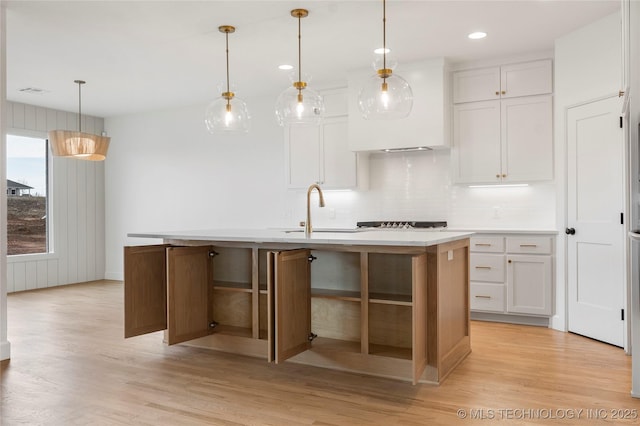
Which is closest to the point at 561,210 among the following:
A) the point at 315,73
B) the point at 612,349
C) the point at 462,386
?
the point at 612,349

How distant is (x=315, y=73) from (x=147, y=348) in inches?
139

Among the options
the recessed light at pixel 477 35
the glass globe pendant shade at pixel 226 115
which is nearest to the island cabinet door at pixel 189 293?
the glass globe pendant shade at pixel 226 115

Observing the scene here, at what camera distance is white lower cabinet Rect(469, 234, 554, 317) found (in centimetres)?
471

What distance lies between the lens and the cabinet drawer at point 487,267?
4.89 m

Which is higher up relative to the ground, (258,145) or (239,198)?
(258,145)

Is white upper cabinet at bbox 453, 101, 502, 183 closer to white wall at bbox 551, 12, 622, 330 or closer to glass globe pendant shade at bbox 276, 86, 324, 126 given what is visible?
white wall at bbox 551, 12, 622, 330

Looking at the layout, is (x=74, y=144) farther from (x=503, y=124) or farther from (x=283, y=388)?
(x=503, y=124)

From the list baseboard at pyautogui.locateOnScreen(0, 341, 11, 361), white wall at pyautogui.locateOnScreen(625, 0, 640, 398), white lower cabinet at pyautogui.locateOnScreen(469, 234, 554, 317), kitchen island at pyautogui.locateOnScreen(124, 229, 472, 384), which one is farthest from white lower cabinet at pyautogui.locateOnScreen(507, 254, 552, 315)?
baseboard at pyautogui.locateOnScreen(0, 341, 11, 361)

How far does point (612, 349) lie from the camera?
3.94m

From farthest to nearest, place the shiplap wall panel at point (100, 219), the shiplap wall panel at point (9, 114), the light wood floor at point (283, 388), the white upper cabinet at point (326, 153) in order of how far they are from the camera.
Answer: the shiplap wall panel at point (100, 219) → the shiplap wall panel at point (9, 114) → the white upper cabinet at point (326, 153) → the light wood floor at point (283, 388)

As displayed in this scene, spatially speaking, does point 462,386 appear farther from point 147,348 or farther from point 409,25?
point 409,25

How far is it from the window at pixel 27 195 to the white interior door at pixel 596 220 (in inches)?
277

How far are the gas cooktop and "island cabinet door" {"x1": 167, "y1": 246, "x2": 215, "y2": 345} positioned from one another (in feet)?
8.18

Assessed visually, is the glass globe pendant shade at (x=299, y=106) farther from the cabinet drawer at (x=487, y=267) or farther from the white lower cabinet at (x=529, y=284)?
the white lower cabinet at (x=529, y=284)
